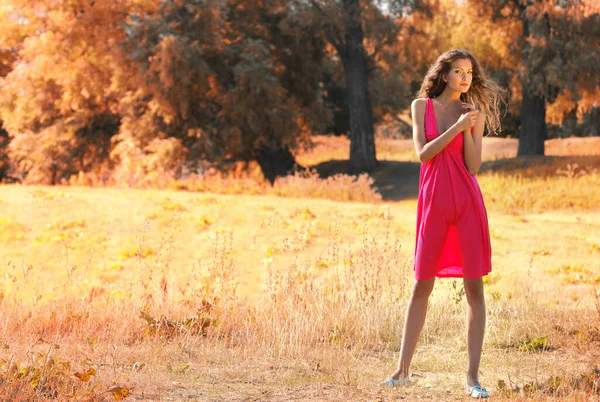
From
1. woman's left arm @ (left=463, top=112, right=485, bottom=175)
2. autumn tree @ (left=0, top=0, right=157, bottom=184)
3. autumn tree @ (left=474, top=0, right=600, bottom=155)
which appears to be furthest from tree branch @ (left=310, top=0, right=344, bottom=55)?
woman's left arm @ (left=463, top=112, right=485, bottom=175)

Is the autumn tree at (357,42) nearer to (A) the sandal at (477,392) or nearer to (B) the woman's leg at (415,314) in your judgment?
(B) the woman's leg at (415,314)

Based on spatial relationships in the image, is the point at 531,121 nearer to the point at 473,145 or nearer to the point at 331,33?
the point at 331,33

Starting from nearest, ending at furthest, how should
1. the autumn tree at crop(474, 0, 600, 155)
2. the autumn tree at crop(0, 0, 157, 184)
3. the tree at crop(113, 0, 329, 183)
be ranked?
the autumn tree at crop(474, 0, 600, 155), the tree at crop(113, 0, 329, 183), the autumn tree at crop(0, 0, 157, 184)

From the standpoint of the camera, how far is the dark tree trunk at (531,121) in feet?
80.2

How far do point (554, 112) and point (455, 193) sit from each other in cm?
2217

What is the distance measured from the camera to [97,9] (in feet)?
79.9

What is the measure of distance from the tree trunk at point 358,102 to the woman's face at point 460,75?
67.4 ft

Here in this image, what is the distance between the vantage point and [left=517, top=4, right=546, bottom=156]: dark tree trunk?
2444cm

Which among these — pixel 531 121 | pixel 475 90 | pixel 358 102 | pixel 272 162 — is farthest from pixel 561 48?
pixel 475 90

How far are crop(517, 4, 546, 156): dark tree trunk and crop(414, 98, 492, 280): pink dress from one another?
19856 mm

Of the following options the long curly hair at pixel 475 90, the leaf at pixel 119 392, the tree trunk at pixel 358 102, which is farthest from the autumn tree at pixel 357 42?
the leaf at pixel 119 392

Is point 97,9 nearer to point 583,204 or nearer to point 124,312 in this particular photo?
point 583,204

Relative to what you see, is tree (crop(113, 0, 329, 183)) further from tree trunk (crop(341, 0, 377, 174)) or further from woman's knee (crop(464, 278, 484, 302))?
woman's knee (crop(464, 278, 484, 302))

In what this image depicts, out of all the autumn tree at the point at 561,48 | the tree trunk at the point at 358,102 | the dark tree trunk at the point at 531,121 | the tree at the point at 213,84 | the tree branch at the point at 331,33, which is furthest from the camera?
the tree trunk at the point at 358,102
